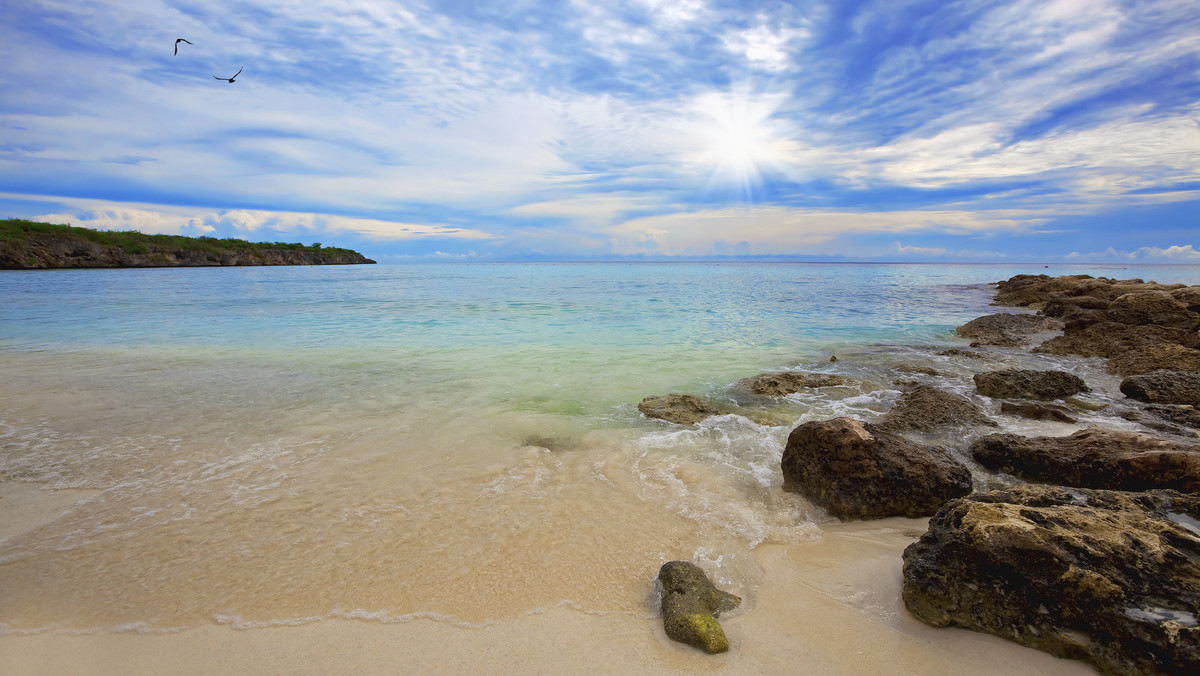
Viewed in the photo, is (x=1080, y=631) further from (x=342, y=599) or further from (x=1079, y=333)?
(x=1079, y=333)

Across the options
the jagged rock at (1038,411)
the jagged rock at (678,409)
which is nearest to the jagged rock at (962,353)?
the jagged rock at (1038,411)

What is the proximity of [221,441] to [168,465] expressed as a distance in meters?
0.71

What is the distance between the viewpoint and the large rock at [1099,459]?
3840 millimetres

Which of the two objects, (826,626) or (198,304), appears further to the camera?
(198,304)

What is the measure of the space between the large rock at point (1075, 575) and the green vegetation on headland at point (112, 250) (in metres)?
78.1

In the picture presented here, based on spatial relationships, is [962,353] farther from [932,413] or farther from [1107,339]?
[932,413]

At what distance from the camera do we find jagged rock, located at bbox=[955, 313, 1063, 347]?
13461 millimetres

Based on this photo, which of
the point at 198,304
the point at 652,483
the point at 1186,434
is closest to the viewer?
the point at 652,483

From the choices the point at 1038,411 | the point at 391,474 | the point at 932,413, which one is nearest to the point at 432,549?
the point at 391,474

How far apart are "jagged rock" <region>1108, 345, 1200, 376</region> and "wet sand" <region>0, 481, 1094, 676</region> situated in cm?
988

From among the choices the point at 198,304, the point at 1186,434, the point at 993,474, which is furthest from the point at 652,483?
the point at 198,304

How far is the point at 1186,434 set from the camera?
5973 millimetres

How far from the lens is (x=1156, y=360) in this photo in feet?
30.3

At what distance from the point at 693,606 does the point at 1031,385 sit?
7777mm
